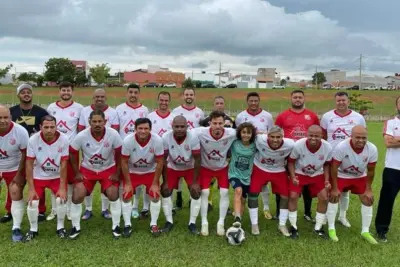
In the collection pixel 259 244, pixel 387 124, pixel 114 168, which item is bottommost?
pixel 259 244

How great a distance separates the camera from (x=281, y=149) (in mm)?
6000

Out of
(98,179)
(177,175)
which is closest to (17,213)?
(98,179)

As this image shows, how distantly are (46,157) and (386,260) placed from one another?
4.83 meters

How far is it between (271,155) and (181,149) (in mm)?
1404

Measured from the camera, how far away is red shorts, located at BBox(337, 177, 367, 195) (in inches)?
235

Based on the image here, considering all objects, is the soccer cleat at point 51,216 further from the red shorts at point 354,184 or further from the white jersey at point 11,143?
the red shorts at point 354,184

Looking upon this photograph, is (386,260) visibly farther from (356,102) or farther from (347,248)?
(356,102)

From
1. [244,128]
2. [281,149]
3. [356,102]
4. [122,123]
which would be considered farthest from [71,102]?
[356,102]

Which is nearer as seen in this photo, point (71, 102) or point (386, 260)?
point (386, 260)

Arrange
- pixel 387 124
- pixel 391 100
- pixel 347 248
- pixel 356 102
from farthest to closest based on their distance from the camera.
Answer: pixel 391 100 → pixel 356 102 → pixel 387 124 → pixel 347 248

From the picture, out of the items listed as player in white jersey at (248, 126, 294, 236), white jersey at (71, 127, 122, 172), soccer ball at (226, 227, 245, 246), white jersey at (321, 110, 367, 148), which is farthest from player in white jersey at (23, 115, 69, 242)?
white jersey at (321, 110, 367, 148)

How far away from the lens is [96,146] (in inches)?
229

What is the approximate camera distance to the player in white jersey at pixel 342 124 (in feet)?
21.4

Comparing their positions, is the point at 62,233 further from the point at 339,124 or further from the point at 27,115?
the point at 339,124
